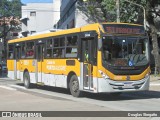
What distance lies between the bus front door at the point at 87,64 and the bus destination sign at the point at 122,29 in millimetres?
816

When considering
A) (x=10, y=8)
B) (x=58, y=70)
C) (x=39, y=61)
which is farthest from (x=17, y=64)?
(x=10, y=8)

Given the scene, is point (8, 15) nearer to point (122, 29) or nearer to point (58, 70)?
point (58, 70)

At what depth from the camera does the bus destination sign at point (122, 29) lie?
1717cm

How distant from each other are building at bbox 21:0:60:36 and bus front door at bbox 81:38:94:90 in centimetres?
6349

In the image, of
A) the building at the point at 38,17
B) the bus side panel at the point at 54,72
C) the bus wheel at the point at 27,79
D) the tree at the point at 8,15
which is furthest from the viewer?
the building at the point at 38,17

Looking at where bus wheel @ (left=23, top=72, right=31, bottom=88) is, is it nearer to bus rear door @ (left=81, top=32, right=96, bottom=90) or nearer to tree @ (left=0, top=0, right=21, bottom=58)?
bus rear door @ (left=81, top=32, right=96, bottom=90)

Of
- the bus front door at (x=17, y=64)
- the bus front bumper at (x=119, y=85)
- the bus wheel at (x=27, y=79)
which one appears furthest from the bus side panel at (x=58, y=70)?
the bus front door at (x=17, y=64)

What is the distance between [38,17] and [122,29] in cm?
6615

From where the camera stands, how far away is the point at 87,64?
17.7 metres

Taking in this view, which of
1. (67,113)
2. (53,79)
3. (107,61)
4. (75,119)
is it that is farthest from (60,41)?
(75,119)

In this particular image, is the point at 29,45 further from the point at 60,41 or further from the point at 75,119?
the point at 75,119

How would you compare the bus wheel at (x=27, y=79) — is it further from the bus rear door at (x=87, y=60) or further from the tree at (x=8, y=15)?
the tree at (x=8, y=15)

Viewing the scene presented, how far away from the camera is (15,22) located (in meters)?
82.8

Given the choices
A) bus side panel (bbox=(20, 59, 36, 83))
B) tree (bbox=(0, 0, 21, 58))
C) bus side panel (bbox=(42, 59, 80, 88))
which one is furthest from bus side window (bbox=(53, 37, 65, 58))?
tree (bbox=(0, 0, 21, 58))
